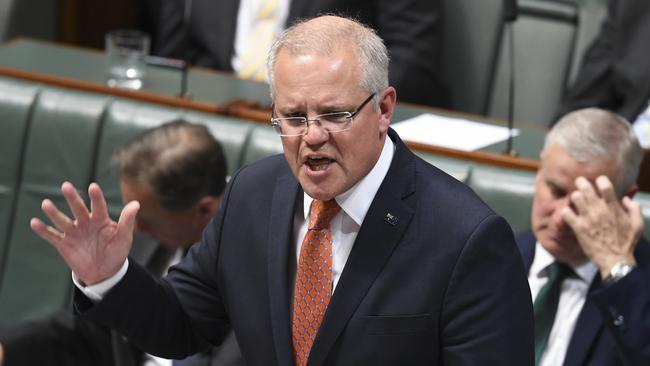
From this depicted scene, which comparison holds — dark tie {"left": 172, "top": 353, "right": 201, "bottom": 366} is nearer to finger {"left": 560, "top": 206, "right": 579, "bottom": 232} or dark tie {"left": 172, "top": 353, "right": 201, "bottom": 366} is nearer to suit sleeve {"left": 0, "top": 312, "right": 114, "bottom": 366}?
suit sleeve {"left": 0, "top": 312, "right": 114, "bottom": 366}

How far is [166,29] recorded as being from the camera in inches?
130

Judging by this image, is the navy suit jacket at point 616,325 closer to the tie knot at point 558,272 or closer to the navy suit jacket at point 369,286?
the tie knot at point 558,272

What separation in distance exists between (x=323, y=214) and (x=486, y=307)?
0.23m

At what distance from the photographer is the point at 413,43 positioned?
3.05 meters

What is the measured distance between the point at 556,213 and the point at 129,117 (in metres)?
0.91

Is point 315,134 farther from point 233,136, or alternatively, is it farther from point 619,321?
point 233,136

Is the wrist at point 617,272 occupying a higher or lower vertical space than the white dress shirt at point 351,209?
lower

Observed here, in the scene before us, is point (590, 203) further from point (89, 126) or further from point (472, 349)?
point (89, 126)

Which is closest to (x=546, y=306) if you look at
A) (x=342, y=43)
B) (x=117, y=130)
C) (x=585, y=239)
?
(x=585, y=239)

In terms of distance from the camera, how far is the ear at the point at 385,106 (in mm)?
1291

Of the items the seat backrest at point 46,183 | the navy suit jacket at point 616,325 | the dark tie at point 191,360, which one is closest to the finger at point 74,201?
the dark tie at point 191,360

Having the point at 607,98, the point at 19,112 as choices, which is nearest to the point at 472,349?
the point at 19,112

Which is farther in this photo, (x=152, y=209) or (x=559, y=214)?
(x=152, y=209)

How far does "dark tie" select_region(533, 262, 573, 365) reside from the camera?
6.16 ft
